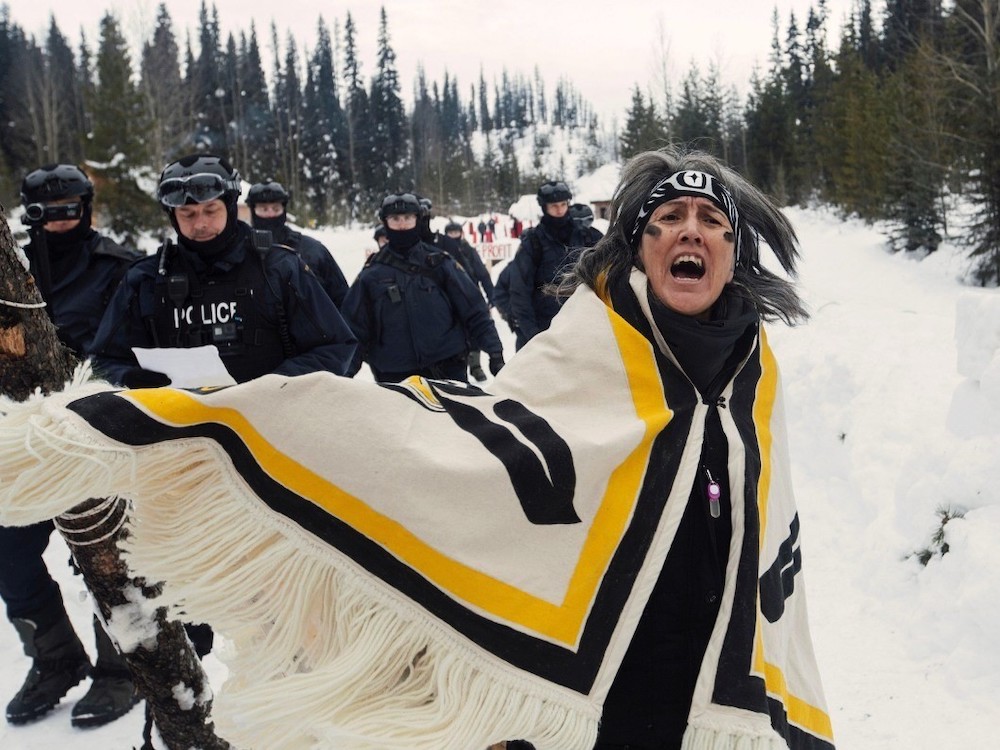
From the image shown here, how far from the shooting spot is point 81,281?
375 cm

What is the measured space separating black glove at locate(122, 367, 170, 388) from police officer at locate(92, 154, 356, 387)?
18 centimetres

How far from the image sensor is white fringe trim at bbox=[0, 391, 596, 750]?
4.87ft

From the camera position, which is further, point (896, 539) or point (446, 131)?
point (446, 131)

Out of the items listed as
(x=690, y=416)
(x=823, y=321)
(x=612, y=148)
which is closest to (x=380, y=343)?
(x=690, y=416)

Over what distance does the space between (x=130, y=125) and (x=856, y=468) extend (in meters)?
31.0

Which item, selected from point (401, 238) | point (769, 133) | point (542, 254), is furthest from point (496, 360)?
point (769, 133)

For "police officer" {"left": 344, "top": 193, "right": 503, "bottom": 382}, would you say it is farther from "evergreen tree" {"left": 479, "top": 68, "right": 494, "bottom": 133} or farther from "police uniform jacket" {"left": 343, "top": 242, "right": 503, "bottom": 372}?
"evergreen tree" {"left": 479, "top": 68, "right": 494, "bottom": 133}

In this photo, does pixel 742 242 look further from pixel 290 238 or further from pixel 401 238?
pixel 290 238

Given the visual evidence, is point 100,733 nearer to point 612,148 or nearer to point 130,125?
point 130,125

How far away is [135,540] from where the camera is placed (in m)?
1.56

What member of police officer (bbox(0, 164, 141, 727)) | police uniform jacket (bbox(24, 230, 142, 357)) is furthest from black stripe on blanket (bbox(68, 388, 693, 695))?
police uniform jacket (bbox(24, 230, 142, 357))

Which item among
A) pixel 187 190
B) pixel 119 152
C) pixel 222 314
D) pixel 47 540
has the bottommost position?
pixel 47 540

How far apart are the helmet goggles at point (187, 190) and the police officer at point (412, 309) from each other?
9.12ft

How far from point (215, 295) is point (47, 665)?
197 centimetres
